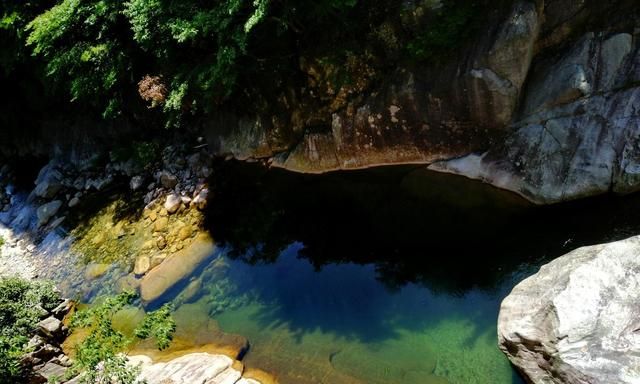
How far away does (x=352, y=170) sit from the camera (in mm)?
15023

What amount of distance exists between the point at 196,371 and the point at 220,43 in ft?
28.4

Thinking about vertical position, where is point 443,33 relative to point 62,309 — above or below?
above

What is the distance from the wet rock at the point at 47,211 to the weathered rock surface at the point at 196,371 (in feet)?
37.9

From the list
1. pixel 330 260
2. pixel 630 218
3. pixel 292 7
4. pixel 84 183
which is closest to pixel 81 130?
pixel 84 183

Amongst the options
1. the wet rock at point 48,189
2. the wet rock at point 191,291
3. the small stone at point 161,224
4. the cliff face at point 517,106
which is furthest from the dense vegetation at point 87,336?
the wet rock at point 48,189

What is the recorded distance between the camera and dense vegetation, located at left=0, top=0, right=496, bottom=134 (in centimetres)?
1232

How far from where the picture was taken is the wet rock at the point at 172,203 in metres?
16.0

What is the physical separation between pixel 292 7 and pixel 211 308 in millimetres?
8547

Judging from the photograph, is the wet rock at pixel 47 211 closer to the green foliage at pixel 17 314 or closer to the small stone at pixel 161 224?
the small stone at pixel 161 224

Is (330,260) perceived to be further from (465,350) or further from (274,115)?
(274,115)

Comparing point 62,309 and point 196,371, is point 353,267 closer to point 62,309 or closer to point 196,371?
point 196,371

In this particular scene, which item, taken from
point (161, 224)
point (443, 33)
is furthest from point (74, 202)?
point (443, 33)

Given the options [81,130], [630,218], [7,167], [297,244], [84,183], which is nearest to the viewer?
[630,218]

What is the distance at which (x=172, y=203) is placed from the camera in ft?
53.0
